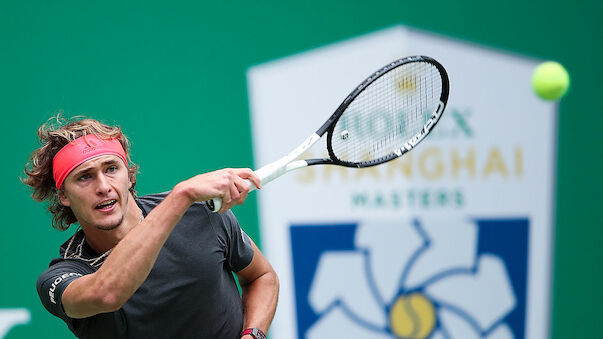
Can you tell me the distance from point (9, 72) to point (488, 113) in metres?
2.50

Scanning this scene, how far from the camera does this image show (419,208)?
3799 mm

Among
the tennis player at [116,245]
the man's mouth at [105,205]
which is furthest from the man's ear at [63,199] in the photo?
the man's mouth at [105,205]

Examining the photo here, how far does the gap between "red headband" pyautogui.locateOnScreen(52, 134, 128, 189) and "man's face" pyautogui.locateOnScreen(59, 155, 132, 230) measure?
13 mm

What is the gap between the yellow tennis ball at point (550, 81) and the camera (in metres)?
3.55

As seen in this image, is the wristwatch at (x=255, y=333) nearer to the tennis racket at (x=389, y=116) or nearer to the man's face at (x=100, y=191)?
the man's face at (x=100, y=191)

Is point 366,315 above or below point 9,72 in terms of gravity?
below

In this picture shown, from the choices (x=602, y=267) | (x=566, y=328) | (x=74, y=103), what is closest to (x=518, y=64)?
Answer: (x=602, y=267)

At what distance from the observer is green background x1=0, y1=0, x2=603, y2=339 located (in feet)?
12.2

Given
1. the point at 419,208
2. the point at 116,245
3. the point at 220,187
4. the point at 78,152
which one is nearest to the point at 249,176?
the point at 220,187

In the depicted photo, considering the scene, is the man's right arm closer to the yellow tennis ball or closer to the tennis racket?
the tennis racket

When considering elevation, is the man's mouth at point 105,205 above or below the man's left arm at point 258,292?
above

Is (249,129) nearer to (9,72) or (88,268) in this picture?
(9,72)

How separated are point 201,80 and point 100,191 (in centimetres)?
192

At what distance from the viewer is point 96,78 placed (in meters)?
3.93
